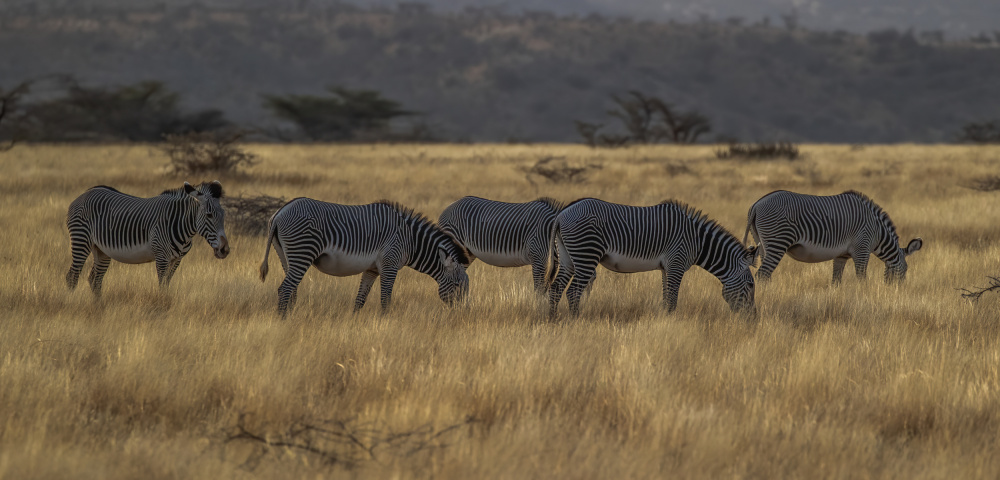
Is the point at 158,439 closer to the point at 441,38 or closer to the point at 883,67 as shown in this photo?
the point at 441,38

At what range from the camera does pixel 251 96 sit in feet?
305

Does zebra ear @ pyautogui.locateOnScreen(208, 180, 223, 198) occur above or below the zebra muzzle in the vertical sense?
above

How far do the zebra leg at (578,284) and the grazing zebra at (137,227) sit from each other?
3.22 m

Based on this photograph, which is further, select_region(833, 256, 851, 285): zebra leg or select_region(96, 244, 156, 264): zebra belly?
select_region(833, 256, 851, 285): zebra leg

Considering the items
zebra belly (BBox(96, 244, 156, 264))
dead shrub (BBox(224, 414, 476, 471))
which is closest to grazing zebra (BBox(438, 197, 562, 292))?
zebra belly (BBox(96, 244, 156, 264))

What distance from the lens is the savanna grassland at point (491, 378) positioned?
14.4 feet

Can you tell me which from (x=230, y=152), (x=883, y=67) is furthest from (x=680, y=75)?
(x=230, y=152)

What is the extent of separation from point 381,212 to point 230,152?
46.9 ft

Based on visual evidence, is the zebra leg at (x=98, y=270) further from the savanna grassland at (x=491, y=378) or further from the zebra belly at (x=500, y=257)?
the zebra belly at (x=500, y=257)

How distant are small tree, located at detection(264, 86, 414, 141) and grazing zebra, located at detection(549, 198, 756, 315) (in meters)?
55.5

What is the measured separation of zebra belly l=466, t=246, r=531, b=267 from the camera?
29.5 feet

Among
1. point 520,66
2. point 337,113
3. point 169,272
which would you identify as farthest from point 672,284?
point 520,66

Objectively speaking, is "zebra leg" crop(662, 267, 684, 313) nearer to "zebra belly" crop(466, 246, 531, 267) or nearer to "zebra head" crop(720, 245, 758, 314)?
"zebra head" crop(720, 245, 758, 314)

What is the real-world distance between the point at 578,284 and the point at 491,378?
2.45 meters
